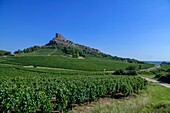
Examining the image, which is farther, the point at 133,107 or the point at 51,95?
the point at 51,95

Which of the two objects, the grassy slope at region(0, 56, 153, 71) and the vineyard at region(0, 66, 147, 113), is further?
the grassy slope at region(0, 56, 153, 71)

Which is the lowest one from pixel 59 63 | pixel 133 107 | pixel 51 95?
pixel 133 107

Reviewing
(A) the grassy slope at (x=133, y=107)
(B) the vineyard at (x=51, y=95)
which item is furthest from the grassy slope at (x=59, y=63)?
(A) the grassy slope at (x=133, y=107)

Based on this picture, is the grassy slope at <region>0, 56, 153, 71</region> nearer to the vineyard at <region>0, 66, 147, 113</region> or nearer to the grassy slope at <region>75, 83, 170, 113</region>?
the vineyard at <region>0, 66, 147, 113</region>

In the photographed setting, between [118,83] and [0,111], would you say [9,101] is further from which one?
[118,83]

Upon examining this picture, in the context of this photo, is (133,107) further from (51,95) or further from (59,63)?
(59,63)

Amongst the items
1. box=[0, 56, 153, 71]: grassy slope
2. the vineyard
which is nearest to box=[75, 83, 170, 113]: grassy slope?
the vineyard

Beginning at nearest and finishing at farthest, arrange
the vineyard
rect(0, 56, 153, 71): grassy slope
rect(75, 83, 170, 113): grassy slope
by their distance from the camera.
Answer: the vineyard, rect(75, 83, 170, 113): grassy slope, rect(0, 56, 153, 71): grassy slope

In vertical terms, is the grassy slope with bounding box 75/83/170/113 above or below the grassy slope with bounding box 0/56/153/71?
below

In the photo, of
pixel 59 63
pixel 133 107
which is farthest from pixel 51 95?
pixel 59 63

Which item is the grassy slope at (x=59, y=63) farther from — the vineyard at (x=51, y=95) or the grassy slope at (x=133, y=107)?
the grassy slope at (x=133, y=107)

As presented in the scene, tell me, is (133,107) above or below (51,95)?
below

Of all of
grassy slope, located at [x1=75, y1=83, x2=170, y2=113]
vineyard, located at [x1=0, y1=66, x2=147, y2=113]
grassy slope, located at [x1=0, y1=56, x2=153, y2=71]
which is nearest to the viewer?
vineyard, located at [x1=0, y1=66, x2=147, y2=113]

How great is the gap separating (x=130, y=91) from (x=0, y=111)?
1581 centimetres
